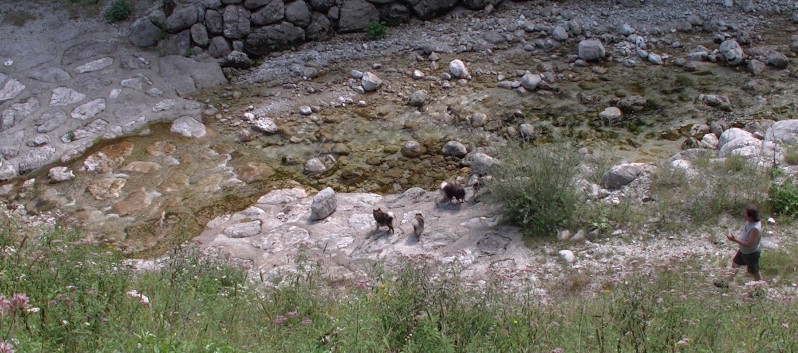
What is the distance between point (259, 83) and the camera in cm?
1279

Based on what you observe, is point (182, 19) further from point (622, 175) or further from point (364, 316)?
point (364, 316)

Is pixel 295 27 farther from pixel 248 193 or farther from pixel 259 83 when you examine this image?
pixel 248 193

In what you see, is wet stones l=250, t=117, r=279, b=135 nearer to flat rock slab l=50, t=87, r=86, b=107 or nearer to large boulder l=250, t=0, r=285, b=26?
large boulder l=250, t=0, r=285, b=26

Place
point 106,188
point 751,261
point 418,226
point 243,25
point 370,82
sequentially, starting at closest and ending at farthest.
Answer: point 751,261 < point 418,226 < point 106,188 < point 370,82 < point 243,25

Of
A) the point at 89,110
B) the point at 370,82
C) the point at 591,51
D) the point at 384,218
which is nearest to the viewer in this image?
the point at 384,218

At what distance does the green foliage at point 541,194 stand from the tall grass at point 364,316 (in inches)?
59.6

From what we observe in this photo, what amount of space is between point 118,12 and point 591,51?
782 centimetres

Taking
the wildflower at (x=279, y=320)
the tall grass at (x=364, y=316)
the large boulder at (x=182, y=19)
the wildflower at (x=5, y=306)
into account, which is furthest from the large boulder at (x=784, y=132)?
the large boulder at (x=182, y=19)

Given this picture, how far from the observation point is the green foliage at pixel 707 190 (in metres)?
7.86

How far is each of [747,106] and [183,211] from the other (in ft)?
25.5

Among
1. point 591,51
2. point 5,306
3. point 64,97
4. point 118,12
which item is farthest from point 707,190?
point 118,12

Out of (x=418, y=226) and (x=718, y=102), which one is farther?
(x=718, y=102)

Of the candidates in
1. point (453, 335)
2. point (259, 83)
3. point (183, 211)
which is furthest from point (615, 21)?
point (453, 335)

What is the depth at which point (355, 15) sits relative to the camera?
13.8 metres
